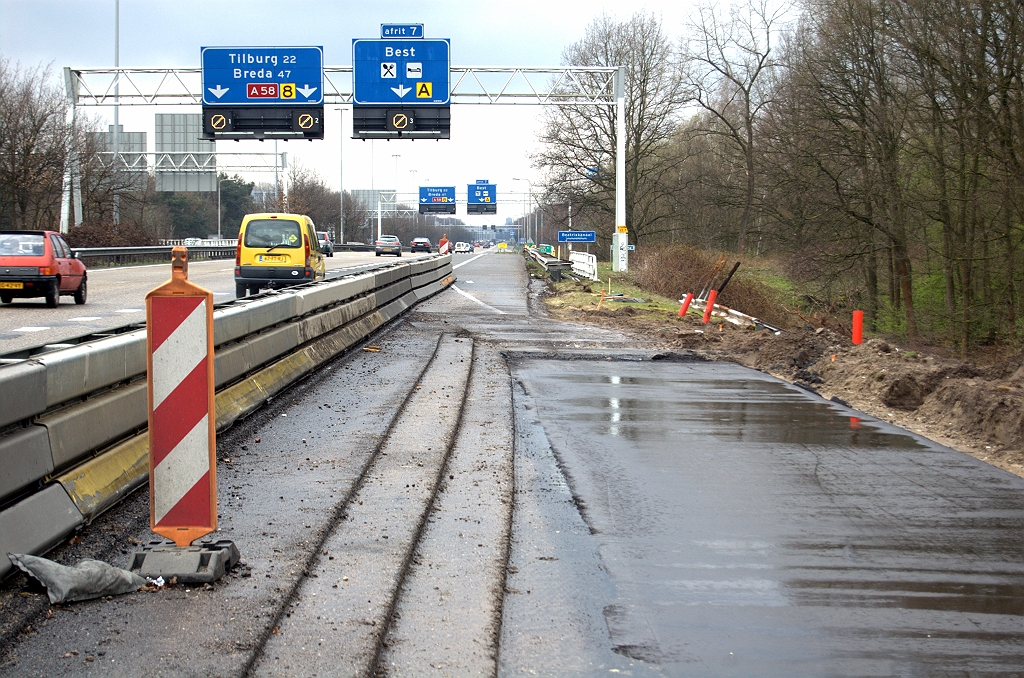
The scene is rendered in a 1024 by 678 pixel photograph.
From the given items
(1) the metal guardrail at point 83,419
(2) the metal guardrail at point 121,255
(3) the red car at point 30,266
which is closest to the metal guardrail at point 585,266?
(2) the metal guardrail at point 121,255

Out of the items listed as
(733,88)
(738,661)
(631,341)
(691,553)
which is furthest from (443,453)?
(733,88)

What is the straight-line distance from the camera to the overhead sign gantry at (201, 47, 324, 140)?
3950cm

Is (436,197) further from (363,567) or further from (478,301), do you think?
(363,567)

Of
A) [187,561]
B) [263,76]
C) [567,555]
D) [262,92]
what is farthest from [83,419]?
[263,76]

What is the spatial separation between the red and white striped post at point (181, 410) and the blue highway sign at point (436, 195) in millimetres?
121224

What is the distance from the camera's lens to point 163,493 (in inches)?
195

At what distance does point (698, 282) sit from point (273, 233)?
16069 millimetres

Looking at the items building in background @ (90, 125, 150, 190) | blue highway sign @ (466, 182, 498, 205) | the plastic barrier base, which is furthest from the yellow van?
blue highway sign @ (466, 182, 498, 205)

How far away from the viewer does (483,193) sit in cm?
12388

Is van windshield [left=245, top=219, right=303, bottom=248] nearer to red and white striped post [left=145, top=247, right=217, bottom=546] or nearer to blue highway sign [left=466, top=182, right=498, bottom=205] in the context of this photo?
red and white striped post [left=145, top=247, right=217, bottom=546]

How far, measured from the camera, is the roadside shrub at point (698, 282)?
102 feet

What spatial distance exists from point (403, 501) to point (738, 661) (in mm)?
2864

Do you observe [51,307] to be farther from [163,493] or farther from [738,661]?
[738,661]

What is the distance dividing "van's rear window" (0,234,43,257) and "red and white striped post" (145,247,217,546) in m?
17.4
